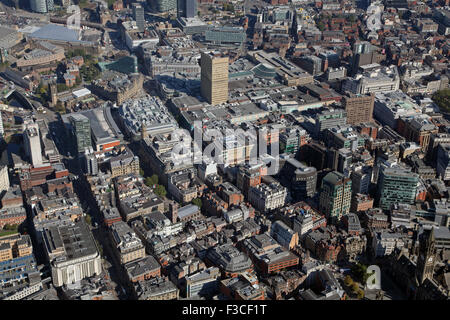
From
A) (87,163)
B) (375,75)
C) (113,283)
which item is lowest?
(113,283)

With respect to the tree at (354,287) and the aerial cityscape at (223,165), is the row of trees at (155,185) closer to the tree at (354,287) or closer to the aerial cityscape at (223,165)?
the aerial cityscape at (223,165)

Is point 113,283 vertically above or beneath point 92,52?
beneath

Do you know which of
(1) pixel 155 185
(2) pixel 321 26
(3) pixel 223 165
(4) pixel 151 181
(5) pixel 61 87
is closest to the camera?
(1) pixel 155 185

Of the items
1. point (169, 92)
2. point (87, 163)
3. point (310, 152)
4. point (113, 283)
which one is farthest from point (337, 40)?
point (113, 283)

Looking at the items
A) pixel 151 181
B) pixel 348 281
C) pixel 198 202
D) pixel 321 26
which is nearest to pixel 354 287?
pixel 348 281

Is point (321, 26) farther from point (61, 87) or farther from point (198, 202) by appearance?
point (198, 202)

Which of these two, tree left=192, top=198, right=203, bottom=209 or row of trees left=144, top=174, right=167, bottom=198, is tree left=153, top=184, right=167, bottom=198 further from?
tree left=192, top=198, right=203, bottom=209

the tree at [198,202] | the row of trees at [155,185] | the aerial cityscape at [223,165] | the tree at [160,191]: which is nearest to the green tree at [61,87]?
the aerial cityscape at [223,165]

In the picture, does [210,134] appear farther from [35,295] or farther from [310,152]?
[35,295]
